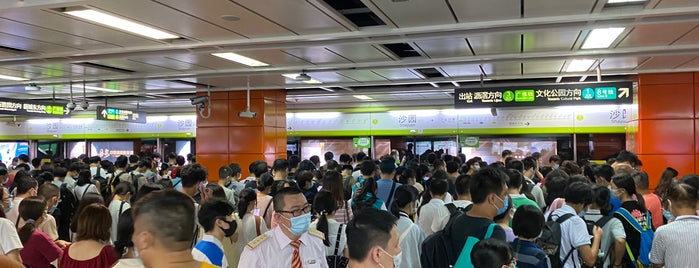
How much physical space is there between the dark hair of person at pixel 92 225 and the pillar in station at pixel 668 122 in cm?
964

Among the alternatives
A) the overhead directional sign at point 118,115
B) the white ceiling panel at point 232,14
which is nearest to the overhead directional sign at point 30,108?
the overhead directional sign at point 118,115

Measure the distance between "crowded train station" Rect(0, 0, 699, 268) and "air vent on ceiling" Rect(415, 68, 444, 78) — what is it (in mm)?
79

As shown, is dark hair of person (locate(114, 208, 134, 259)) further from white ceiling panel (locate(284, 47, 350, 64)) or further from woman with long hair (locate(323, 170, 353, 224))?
white ceiling panel (locate(284, 47, 350, 64))

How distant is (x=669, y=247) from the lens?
395cm

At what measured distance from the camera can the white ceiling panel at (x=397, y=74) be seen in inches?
387

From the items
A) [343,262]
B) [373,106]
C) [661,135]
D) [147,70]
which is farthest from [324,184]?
[373,106]

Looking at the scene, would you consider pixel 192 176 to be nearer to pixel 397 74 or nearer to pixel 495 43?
pixel 495 43

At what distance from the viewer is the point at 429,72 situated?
10.5 meters

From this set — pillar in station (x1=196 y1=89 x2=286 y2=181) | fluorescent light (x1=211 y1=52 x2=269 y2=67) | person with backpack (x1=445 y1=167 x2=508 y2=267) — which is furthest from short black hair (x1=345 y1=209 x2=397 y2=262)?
pillar in station (x1=196 y1=89 x2=286 y2=181)

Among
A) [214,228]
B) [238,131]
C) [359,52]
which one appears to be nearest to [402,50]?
[359,52]

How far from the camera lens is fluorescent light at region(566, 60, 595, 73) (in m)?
9.04

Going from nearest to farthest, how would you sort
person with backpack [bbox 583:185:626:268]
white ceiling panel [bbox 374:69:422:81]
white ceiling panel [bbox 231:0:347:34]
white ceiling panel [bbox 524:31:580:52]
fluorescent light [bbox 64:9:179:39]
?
person with backpack [bbox 583:185:626:268] → white ceiling panel [bbox 231:0:347:34] → fluorescent light [bbox 64:9:179:39] → white ceiling panel [bbox 524:31:580:52] → white ceiling panel [bbox 374:69:422:81]

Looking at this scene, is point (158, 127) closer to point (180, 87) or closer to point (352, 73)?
point (180, 87)

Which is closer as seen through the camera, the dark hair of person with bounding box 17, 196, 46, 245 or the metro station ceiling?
the dark hair of person with bounding box 17, 196, 46, 245
